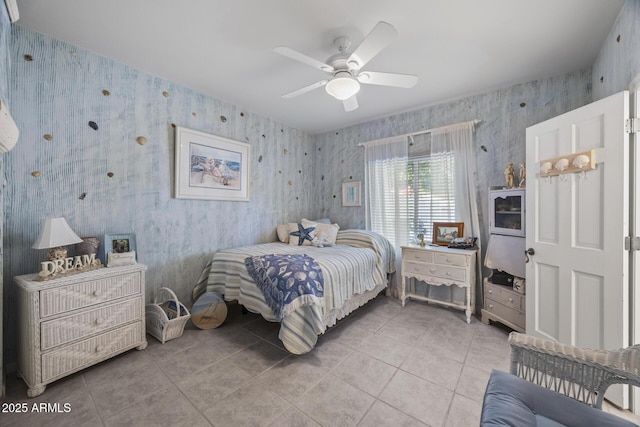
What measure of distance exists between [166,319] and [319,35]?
2.74 meters

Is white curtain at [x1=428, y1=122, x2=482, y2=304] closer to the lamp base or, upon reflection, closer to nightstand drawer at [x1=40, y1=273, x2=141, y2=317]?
nightstand drawer at [x1=40, y1=273, x2=141, y2=317]

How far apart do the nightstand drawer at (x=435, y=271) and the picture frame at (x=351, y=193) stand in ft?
4.28

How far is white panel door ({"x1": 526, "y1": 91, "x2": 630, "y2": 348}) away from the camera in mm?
1546

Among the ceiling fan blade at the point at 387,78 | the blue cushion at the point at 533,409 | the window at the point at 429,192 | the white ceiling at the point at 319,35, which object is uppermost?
the white ceiling at the point at 319,35

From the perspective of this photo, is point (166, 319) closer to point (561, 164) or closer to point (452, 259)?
point (452, 259)

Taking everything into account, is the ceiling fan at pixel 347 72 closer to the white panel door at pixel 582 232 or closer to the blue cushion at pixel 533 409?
the white panel door at pixel 582 232

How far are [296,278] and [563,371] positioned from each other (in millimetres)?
1619

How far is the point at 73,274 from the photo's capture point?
1.86 meters

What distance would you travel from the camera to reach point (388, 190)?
367 centimetres

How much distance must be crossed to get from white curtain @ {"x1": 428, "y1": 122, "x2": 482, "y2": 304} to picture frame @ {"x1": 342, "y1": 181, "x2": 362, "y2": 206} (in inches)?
51.3

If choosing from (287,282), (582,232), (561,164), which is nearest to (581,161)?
(561,164)

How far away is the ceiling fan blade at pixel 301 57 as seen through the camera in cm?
168

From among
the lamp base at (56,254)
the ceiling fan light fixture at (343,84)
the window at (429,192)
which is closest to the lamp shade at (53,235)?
the lamp base at (56,254)

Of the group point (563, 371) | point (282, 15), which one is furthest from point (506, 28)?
point (563, 371)
